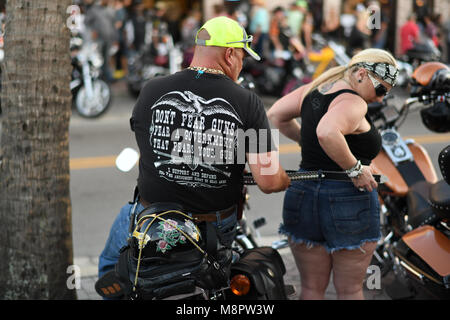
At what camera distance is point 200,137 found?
2967mm

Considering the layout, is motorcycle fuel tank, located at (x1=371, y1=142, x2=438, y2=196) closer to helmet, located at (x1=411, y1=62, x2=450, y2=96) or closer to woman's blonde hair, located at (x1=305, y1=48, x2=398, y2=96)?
helmet, located at (x1=411, y1=62, x2=450, y2=96)

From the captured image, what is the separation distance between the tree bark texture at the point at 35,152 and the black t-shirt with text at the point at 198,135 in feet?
2.64

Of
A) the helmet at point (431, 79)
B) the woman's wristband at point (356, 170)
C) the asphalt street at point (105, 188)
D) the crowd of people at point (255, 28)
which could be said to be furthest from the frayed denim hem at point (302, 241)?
the crowd of people at point (255, 28)

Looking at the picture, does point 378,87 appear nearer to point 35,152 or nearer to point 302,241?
point 302,241

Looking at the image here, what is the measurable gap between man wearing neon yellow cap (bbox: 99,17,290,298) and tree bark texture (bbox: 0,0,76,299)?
75cm

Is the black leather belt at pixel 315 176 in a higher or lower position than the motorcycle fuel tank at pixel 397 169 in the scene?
higher

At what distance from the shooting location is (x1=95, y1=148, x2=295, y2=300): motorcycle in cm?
273

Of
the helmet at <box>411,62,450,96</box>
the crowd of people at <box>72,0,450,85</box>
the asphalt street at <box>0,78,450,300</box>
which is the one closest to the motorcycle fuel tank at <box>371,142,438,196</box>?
the helmet at <box>411,62,450,96</box>

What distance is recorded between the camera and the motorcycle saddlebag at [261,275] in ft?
9.45

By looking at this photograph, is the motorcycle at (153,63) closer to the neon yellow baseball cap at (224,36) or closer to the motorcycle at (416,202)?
the motorcycle at (416,202)

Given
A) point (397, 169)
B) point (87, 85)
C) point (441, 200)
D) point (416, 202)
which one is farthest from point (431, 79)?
point (87, 85)

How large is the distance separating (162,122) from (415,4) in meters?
18.2
